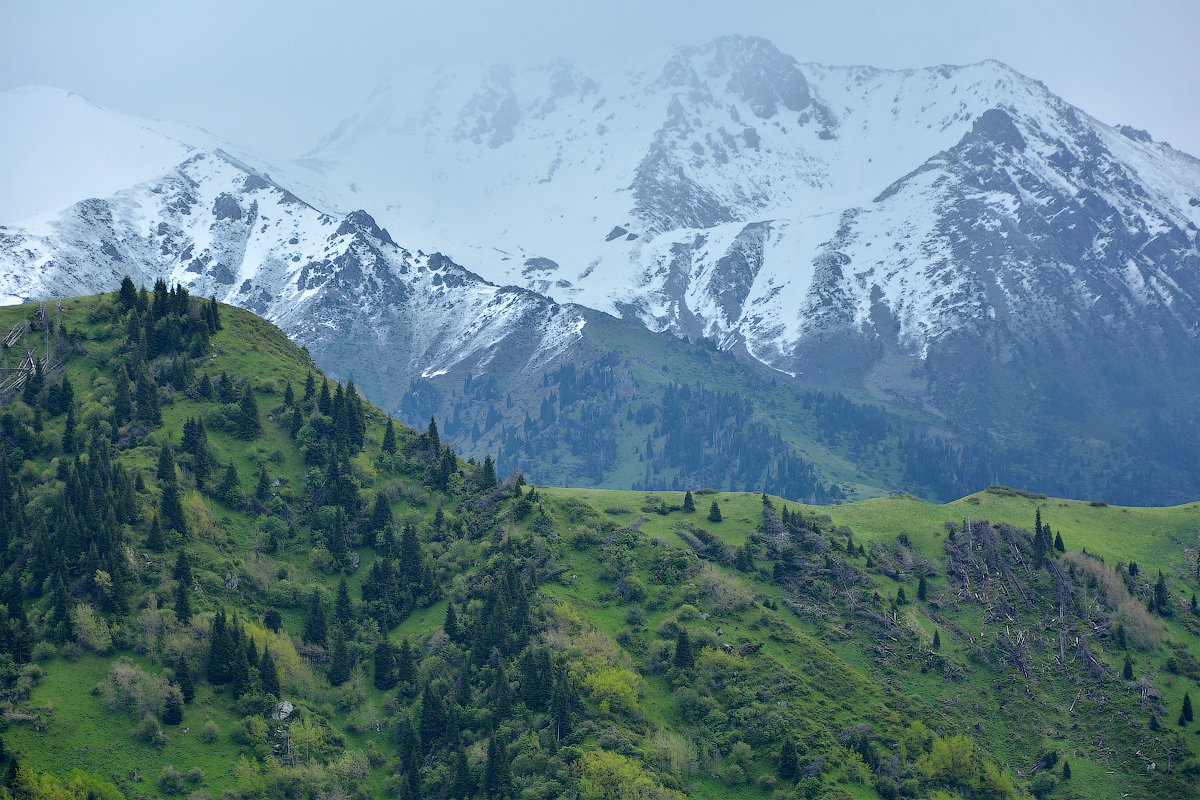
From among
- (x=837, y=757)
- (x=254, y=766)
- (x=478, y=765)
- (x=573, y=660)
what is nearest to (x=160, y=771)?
(x=254, y=766)

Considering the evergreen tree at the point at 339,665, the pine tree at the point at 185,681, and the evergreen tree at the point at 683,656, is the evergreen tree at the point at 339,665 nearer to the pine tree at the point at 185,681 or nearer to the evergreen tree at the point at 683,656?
the pine tree at the point at 185,681

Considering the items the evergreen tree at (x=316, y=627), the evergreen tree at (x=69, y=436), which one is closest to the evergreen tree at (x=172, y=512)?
the evergreen tree at (x=69, y=436)

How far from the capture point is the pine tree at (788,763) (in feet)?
509

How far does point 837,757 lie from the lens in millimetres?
158625

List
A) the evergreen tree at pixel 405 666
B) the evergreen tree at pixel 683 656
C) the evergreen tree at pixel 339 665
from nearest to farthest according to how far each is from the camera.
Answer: the evergreen tree at pixel 339 665 → the evergreen tree at pixel 405 666 → the evergreen tree at pixel 683 656

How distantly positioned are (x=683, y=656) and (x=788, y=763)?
25733 mm

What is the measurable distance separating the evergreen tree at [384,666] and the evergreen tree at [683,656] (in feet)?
144

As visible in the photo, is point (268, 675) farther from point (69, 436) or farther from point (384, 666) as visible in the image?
point (69, 436)

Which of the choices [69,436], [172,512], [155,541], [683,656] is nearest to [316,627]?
[155,541]

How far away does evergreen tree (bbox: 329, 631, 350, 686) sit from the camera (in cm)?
16562

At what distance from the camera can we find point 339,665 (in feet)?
546

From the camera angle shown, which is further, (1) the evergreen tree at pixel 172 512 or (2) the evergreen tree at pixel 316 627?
(1) the evergreen tree at pixel 172 512

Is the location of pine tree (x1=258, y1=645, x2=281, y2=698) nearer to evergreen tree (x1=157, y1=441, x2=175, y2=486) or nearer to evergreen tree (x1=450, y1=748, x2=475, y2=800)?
evergreen tree (x1=450, y1=748, x2=475, y2=800)

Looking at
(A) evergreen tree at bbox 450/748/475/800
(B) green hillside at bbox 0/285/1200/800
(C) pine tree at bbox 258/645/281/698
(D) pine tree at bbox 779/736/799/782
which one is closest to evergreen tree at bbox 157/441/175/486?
(B) green hillside at bbox 0/285/1200/800
